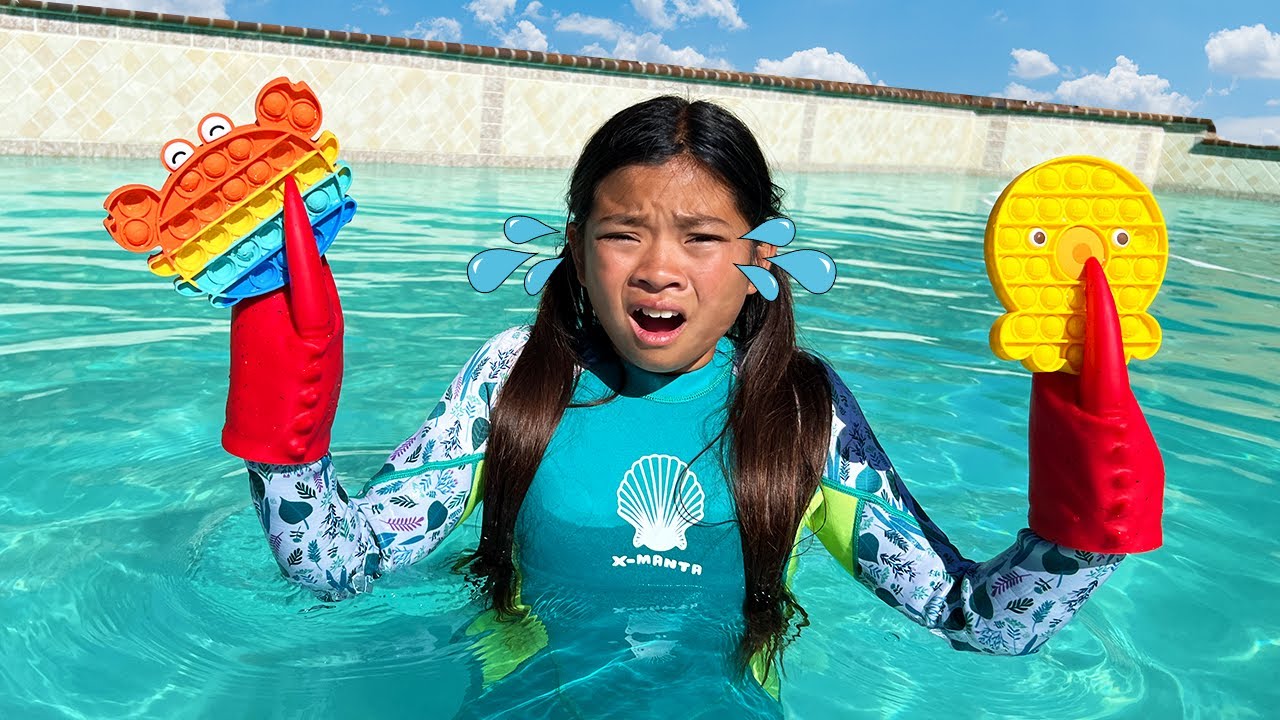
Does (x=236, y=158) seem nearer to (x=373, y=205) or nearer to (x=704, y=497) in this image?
(x=704, y=497)

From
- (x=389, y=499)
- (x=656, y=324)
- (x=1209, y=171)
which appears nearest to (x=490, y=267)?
(x=656, y=324)

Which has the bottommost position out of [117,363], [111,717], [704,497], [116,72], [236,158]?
[111,717]

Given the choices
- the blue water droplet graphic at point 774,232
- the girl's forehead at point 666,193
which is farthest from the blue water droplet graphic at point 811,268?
the girl's forehead at point 666,193

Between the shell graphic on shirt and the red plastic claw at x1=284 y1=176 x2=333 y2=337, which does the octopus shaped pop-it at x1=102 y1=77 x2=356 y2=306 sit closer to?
the red plastic claw at x1=284 y1=176 x2=333 y2=337

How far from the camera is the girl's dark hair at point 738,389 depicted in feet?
5.65

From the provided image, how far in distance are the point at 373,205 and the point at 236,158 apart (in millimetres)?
7582

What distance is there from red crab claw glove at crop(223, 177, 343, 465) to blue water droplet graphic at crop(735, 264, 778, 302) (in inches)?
26.1

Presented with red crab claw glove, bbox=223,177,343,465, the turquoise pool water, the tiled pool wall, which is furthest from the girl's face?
the tiled pool wall

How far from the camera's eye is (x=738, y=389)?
6.12ft

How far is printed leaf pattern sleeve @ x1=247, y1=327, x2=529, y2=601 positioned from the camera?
1.49m

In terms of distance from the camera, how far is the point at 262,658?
2.23 m

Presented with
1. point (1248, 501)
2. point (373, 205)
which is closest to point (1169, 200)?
point (373, 205)

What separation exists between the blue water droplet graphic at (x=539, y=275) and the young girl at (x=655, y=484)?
4 cm

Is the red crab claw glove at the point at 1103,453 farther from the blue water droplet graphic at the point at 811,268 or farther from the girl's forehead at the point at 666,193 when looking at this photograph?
the girl's forehead at the point at 666,193
